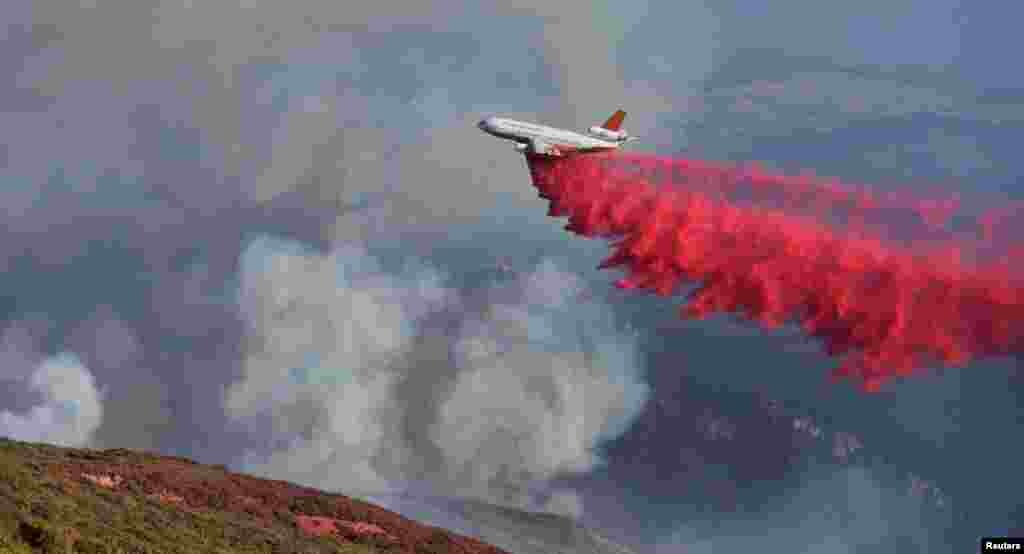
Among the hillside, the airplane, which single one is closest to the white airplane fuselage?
the airplane

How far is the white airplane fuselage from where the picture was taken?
13638cm

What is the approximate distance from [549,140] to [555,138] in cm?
68

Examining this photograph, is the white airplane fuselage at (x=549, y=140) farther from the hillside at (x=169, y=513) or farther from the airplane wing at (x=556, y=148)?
the hillside at (x=169, y=513)

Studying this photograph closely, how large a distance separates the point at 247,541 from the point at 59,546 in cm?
2230

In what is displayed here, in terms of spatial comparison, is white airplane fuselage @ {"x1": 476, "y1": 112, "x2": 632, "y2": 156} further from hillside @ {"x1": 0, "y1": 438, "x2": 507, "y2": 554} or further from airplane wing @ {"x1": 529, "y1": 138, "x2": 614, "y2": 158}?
hillside @ {"x1": 0, "y1": 438, "x2": 507, "y2": 554}

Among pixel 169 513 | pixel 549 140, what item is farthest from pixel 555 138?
pixel 169 513

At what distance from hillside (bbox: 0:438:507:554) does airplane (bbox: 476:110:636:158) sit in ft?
142

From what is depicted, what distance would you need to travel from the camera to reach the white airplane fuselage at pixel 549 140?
136 metres

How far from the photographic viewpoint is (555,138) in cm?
13700

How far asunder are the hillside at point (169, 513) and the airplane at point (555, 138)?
43213mm

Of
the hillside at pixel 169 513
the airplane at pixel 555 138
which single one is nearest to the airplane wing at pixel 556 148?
the airplane at pixel 555 138

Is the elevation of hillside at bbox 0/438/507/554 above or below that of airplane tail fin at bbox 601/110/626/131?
below

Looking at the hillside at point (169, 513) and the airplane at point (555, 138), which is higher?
the airplane at point (555, 138)

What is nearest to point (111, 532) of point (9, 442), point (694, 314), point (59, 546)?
point (59, 546)
